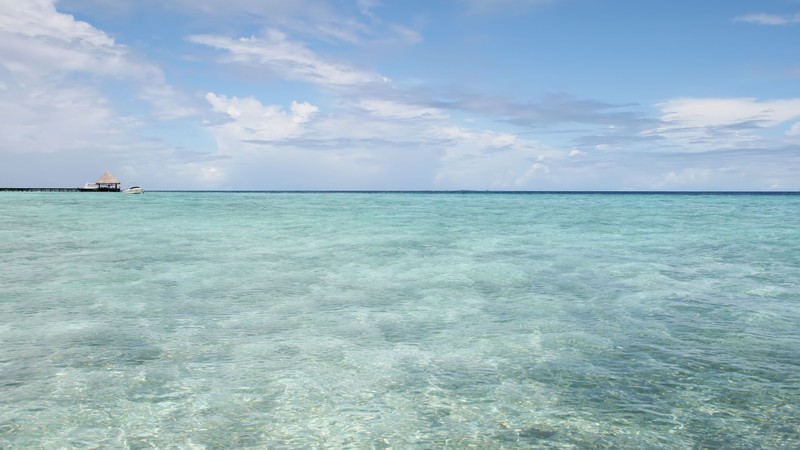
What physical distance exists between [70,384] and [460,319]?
595cm

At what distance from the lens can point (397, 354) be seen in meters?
7.43

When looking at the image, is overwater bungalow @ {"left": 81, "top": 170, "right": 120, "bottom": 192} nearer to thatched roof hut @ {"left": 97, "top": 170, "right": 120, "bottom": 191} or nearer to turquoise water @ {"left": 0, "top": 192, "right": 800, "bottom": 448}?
thatched roof hut @ {"left": 97, "top": 170, "right": 120, "bottom": 191}

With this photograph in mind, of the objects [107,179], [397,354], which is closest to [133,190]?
[107,179]

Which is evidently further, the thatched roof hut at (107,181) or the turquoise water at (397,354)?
the thatched roof hut at (107,181)

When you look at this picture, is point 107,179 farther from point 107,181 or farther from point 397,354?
point 397,354

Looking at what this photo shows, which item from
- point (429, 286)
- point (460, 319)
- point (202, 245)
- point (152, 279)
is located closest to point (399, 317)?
point (460, 319)

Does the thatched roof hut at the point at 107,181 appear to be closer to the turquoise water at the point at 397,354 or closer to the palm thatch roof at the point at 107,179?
the palm thatch roof at the point at 107,179

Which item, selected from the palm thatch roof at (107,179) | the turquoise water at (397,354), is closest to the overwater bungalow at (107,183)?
the palm thatch roof at (107,179)

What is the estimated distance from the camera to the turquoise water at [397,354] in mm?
5102

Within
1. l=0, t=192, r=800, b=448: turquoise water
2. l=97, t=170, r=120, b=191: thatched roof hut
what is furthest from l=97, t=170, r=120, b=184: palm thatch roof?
l=0, t=192, r=800, b=448: turquoise water

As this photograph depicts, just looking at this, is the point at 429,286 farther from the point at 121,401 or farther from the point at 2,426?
the point at 2,426

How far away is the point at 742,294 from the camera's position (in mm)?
11492

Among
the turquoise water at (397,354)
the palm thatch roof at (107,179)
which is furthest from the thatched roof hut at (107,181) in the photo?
the turquoise water at (397,354)

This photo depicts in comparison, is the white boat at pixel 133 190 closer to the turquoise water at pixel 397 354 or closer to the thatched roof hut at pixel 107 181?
the thatched roof hut at pixel 107 181
